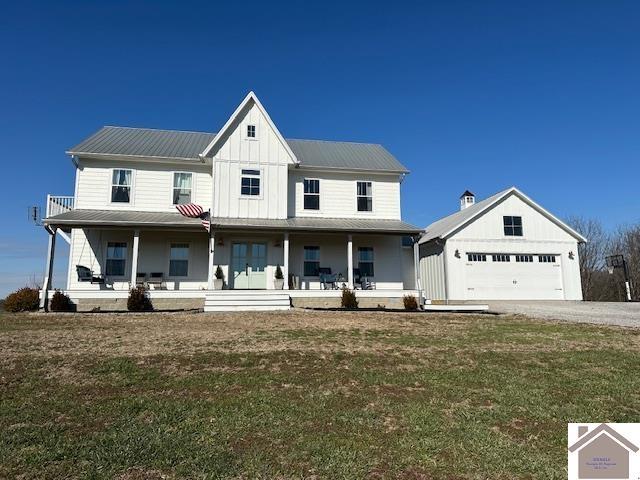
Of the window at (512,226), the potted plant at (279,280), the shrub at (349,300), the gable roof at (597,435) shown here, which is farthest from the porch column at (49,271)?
the window at (512,226)

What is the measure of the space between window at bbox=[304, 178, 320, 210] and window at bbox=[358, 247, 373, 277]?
3043 mm

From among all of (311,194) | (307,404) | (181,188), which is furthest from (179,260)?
(307,404)

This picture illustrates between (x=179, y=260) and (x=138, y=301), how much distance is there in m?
3.42

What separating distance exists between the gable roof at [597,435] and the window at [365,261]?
52.7 ft

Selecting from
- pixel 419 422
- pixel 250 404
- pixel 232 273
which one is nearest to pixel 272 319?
pixel 232 273

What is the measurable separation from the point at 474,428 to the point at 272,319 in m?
8.73

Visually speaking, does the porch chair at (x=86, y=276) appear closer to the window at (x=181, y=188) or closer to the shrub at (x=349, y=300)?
the window at (x=181, y=188)

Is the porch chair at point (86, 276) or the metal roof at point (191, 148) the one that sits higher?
the metal roof at point (191, 148)

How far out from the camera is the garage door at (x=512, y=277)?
23109mm

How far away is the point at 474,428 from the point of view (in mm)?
4750

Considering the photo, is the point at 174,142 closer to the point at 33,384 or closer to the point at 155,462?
the point at 33,384

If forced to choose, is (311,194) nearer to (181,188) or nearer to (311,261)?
(311,261)

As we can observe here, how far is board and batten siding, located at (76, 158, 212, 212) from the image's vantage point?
18.2 m

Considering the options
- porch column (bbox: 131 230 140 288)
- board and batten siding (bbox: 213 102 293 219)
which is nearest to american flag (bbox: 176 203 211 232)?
board and batten siding (bbox: 213 102 293 219)
